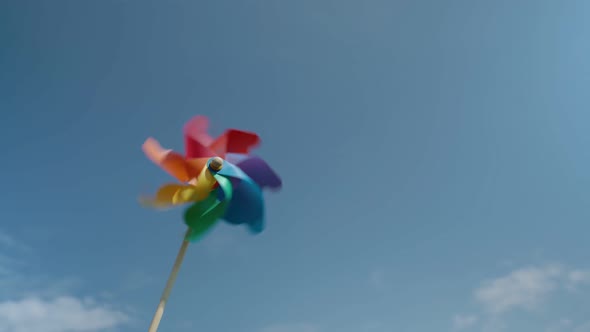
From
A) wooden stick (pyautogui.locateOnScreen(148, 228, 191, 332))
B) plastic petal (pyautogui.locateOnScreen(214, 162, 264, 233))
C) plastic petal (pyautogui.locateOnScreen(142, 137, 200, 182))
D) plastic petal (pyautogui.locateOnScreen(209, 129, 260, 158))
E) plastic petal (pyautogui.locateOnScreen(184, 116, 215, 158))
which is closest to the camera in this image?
wooden stick (pyautogui.locateOnScreen(148, 228, 191, 332))

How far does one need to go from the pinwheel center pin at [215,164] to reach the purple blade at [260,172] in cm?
91

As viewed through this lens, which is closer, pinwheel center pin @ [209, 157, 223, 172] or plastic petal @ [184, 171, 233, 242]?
plastic petal @ [184, 171, 233, 242]

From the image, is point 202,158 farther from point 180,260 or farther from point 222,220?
point 180,260

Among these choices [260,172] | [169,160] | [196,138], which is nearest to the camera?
[169,160]

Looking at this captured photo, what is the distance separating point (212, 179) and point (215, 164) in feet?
1.28

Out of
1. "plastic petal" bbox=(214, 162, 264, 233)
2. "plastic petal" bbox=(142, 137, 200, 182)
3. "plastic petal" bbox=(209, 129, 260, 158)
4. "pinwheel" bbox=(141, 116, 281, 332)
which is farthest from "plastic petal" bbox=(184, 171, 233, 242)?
"plastic petal" bbox=(209, 129, 260, 158)

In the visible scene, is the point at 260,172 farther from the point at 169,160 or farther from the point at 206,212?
the point at 169,160

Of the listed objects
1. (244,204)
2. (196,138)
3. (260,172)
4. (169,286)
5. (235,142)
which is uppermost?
(235,142)

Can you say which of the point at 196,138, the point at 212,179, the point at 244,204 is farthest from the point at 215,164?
the point at 244,204

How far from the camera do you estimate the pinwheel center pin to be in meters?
10.6

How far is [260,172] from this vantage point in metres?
11.4

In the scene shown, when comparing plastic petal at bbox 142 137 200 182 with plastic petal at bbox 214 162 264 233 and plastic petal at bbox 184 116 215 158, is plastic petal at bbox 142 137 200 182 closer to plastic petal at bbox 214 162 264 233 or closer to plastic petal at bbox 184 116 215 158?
plastic petal at bbox 184 116 215 158

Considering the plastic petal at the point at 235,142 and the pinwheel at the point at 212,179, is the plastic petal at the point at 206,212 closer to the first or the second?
the pinwheel at the point at 212,179

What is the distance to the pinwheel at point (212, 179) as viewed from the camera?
993 cm
